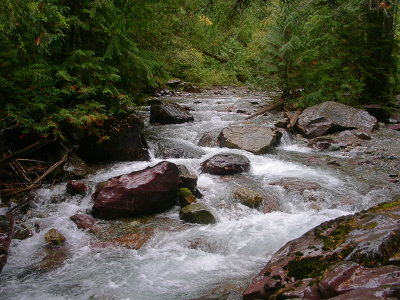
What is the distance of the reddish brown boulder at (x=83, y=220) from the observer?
542cm

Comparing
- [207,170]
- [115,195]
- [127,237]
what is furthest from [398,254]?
[207,170]

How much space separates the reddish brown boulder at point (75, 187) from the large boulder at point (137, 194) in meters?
0.48

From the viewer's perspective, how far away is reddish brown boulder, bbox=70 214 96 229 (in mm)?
5419

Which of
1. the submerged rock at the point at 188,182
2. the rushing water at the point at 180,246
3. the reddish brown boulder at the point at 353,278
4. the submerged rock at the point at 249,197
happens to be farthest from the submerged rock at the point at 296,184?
the reddish brown boulder at the point at 353,278

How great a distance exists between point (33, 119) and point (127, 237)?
3367 mm

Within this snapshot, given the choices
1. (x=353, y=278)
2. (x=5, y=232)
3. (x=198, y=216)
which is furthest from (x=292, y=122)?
(x=5, y=232)

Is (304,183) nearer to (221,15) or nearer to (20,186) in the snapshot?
(221,15)

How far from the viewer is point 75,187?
6.34 m

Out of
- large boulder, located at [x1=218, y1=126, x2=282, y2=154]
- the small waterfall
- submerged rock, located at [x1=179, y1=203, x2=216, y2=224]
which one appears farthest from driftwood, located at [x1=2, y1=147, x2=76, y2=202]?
the small waterfall

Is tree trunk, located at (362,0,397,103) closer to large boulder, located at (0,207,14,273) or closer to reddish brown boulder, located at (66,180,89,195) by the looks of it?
reddish brown boulder, located at (66,180,89,195)

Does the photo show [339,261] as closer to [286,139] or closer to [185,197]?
[185,197]

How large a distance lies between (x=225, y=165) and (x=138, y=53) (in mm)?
4136

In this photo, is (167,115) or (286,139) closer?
(286,139)

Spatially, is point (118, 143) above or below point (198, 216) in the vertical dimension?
above
